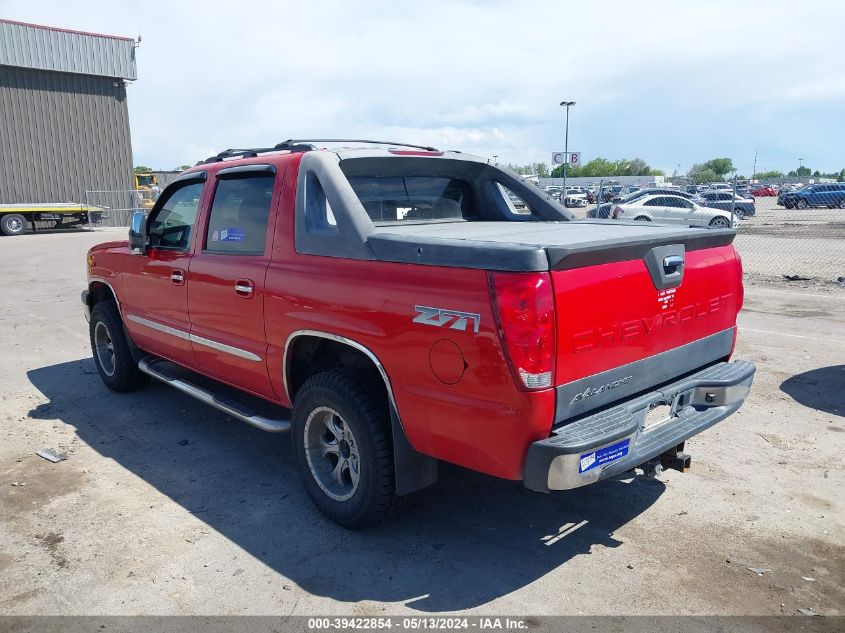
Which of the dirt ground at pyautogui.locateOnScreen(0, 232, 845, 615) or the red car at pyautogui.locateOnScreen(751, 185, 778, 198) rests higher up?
the red car at pyautogui.locateOnScreen(751, 185, 778, 198)

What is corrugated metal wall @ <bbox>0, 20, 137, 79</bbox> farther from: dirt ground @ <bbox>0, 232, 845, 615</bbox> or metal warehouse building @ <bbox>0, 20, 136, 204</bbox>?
dirt ground @ <bbox>0, 232, 845, 615</bbox>

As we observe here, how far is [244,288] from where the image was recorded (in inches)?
164

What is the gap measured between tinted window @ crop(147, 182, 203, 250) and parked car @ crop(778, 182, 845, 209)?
4178 centimetres

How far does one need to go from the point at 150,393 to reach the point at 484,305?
4449 millimetres

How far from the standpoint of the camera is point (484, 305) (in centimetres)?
285

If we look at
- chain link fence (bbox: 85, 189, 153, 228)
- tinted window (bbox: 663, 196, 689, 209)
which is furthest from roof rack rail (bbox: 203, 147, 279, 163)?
chain link fence (bbox: 85, 189, 153, 228)

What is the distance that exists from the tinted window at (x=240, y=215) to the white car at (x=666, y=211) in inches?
716

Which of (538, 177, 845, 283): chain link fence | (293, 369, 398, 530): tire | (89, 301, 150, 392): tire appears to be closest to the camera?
(293, 369, 398, 530): tire

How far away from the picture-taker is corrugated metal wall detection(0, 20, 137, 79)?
30.6 meters

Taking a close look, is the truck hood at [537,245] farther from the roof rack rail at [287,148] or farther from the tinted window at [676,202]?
the tinted window at [676,202]

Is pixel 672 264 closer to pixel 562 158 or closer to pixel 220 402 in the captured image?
pixel 220 402

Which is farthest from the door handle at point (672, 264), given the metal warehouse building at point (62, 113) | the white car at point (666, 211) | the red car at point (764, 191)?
the red car at point (764, 191)

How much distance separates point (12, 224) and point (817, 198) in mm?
40989

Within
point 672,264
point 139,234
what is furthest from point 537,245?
point 139,234
